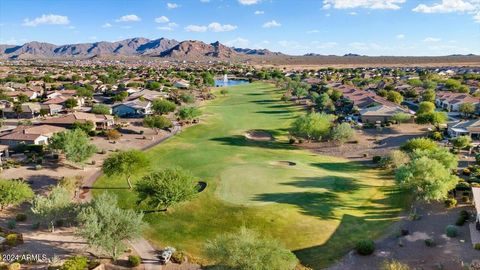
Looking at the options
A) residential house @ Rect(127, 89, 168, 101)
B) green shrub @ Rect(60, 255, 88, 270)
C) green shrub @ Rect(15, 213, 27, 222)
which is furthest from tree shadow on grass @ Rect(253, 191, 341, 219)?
residential house @ Rect(127, 89, 168, 101)

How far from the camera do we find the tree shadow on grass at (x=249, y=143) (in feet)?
275

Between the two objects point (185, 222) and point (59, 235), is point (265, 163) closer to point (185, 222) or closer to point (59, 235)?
point (185, 222)

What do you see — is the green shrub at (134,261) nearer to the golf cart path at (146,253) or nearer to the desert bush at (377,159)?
the golf cart path at (146,253)

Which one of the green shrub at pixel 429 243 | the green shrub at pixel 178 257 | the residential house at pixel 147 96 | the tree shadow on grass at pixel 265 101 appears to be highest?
the residential house at pixel 147 96

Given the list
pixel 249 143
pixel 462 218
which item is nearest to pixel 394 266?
pixel 462 218

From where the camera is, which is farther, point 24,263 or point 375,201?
point 375,201

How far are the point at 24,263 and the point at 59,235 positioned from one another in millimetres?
6718

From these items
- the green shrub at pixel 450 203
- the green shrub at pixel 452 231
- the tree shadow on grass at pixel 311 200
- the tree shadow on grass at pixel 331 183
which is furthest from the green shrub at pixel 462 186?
the tree shadow on grass at pixel 311 200

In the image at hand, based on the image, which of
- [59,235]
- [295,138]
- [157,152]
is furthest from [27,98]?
[59,235]

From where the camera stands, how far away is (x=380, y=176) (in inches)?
2475

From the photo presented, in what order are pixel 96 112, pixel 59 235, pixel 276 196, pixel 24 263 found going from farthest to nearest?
pixel 96 112
pixel 276 196
pixel 59 235
pixel 24 263

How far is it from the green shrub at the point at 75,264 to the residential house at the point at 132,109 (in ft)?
269

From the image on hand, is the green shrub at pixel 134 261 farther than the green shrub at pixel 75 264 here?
Yes

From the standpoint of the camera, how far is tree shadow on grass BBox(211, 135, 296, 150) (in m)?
83.9
